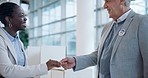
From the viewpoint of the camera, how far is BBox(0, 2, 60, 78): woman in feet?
5.44

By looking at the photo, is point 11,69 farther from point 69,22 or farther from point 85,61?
point 69,22

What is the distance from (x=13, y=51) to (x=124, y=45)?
0.79 m

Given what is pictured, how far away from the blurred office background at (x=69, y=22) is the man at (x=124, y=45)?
330 millimetres

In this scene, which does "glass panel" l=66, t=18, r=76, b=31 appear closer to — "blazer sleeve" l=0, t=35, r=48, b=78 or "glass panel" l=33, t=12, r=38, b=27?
"glass panel" l=33, t=12, r=38, b=27

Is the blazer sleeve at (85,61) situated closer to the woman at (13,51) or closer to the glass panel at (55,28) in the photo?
the woman at (13,51)

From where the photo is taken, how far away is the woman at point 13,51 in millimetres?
1659

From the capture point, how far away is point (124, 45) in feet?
5.20

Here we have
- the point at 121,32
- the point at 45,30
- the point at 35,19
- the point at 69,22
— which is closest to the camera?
the point at 121,32

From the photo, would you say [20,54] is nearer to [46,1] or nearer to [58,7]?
[58,7]

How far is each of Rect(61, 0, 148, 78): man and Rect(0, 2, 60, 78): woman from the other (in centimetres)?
40

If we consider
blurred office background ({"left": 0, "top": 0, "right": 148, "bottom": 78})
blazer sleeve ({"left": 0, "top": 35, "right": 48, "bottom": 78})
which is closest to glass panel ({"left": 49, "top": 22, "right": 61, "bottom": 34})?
blurred office background ({"left": 0, "top": 0, "right": 148, "bottom": 78})

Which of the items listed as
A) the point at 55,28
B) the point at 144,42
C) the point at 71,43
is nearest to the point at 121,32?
the point at 144,42

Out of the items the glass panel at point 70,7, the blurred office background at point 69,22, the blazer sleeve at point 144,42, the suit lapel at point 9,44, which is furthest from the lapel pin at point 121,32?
the glass panel at point 70,7

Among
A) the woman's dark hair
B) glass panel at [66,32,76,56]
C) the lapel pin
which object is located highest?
the woman's dark hair
